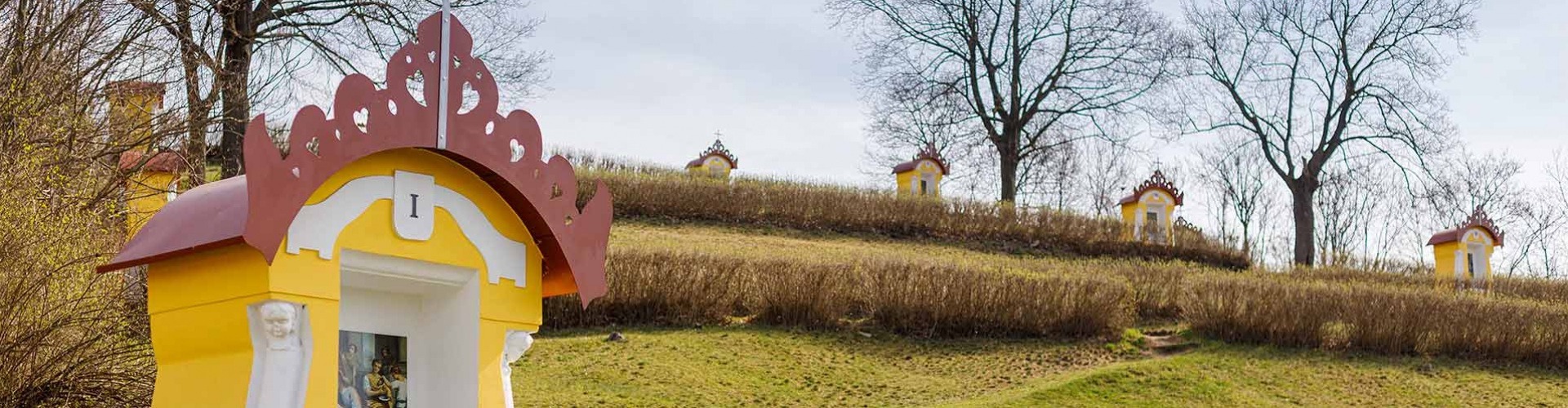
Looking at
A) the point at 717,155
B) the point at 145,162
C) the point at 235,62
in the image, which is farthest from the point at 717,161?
the point at 145,162

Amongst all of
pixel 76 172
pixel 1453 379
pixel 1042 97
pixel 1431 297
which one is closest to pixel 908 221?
pixel 1042 97

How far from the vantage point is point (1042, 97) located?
38750 mm

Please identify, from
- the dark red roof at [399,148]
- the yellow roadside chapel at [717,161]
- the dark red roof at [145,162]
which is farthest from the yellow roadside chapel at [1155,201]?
the dark red roof at [399,148]

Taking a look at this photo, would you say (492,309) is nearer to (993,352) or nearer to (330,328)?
(330,328)

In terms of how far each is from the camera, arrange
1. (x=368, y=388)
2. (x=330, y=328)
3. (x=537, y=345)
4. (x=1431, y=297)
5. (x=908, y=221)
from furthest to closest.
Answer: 1. (x=908, y=221)
2. (x=1431, y=297)
3. (x=537, y=345)
4. (x=368, y=388)
5. (x=330, y=328)

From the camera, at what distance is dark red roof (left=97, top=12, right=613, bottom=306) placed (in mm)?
6777

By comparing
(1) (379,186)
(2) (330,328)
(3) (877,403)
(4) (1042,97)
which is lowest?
(3) (877,403)

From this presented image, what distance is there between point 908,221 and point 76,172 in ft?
69.3

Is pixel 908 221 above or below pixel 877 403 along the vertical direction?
above

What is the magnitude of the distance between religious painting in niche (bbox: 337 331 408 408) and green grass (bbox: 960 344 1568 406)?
292 inches

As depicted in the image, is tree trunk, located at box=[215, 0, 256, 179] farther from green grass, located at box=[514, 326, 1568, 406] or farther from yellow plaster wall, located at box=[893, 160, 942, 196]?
yellow plaster wall, located at box=[893, 160, 942, 196]

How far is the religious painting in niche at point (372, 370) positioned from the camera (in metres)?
7.74

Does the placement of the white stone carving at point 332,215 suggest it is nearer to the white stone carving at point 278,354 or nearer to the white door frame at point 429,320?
the white stone carving at point 278,354

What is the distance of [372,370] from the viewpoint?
A: 25.9 feet
